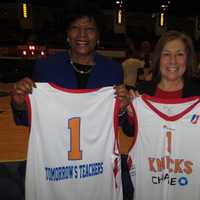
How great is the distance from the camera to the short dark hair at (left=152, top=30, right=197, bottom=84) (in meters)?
2.29

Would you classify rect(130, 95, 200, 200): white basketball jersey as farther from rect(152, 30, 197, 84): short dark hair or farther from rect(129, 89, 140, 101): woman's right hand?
rect(152, 30, 197, 84): short dark hair

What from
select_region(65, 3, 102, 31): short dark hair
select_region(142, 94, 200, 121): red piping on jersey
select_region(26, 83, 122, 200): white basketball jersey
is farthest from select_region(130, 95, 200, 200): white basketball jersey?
select_region(65, 3, 102, 31): short dark hair

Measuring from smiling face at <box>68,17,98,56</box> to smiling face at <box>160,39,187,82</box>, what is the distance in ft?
1.55

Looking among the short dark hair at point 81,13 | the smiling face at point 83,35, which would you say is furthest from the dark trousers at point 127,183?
the short dark hair at point 81,13

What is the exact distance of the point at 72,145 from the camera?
7.00 ft

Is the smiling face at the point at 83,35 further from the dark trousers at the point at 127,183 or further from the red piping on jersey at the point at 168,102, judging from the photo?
the dark trousers at the point at 127,183

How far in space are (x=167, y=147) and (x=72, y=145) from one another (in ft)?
1.92

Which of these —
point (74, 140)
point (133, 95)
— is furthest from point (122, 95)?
point (74, 140)

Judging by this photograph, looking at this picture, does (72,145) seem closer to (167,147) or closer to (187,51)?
(167,147)

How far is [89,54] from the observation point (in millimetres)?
2283

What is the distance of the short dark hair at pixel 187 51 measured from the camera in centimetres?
229

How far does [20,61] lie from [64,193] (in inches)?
379

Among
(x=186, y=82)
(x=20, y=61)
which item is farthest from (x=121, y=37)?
(x=186, y=82)

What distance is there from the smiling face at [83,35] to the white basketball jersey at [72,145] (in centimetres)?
29
